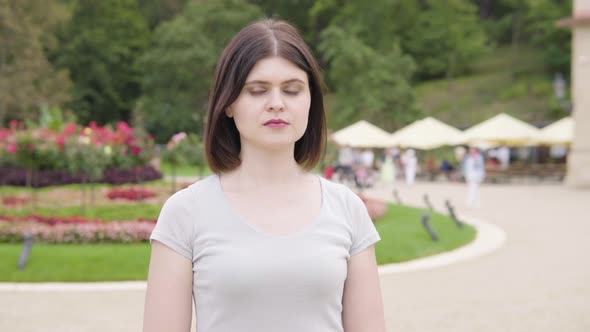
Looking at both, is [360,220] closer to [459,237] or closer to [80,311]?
[80,311]

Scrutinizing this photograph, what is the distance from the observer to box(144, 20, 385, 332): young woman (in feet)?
6.23

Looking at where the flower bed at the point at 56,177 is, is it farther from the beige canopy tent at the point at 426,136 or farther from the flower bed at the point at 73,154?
the beige canopy tent at the point at 426,136

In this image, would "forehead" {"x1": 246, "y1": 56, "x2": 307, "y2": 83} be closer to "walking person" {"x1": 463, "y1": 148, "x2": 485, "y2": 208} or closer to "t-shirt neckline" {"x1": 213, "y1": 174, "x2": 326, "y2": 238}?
"t-shirt neckline" {"x1": 213, "y1": 174, "x2": 326, "y2": 238}

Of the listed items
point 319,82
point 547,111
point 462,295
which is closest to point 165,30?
point 547,111

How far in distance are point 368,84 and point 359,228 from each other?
141ft

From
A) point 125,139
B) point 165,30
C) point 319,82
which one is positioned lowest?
point 125,139

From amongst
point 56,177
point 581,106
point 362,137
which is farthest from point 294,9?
point 56,177

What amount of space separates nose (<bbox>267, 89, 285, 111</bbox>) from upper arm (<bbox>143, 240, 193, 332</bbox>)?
0.47 m

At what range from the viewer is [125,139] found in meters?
18.6

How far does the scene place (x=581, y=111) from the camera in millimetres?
25469

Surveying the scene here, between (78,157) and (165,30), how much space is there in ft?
110

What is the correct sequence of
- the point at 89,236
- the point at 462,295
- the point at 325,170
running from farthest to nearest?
the point at 325,170 < the point at 89,236 < the point at 462,295

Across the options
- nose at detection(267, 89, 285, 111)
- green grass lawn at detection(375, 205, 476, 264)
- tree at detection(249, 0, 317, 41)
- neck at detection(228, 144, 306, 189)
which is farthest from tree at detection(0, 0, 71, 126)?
nose at detection(267, 89, 285, 111)

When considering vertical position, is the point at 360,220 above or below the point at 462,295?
above
